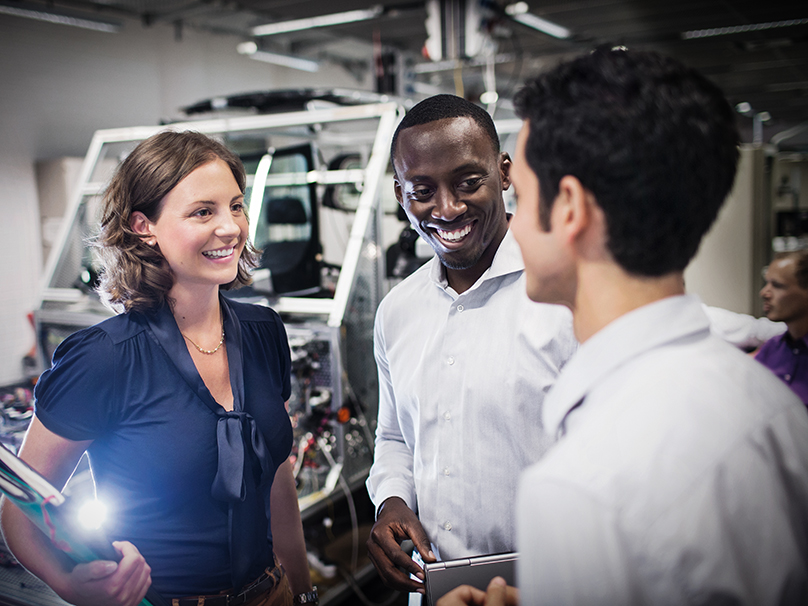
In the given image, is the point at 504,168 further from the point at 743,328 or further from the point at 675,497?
the point at 743,328

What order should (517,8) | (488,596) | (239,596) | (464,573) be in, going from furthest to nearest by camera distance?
1. (517,8)
2. (239,596)
3. (464,573)
4. (488,596)

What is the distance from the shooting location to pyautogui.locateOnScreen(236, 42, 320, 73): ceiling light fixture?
7.91 metres

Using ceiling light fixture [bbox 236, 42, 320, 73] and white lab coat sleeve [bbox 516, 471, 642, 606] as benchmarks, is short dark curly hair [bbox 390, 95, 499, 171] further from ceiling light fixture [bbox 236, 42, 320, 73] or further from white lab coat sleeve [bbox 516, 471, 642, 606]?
ceiling light fixture [bbox 236, 42, 320, 73]

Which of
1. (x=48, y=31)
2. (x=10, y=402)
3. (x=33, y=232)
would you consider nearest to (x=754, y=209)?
(x=10, y=402)

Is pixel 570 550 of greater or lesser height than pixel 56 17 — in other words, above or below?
below

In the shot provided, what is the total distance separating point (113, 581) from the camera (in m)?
1.08

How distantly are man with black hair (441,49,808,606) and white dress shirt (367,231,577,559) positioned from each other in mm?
484

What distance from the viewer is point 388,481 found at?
58.4 inches

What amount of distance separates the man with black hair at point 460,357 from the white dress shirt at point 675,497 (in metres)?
0.64

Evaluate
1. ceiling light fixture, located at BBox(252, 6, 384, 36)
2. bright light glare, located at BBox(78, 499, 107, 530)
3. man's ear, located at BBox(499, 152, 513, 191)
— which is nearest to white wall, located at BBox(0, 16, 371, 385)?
ceiling light fixture, located at BBox(252, 6, 384, 36)

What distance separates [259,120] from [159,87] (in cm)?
438

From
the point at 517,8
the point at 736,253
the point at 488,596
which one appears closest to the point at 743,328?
the point at 736,253

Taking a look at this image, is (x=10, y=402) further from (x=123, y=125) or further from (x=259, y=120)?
(x=123, y=125)

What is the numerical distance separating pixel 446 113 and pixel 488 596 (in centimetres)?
107
